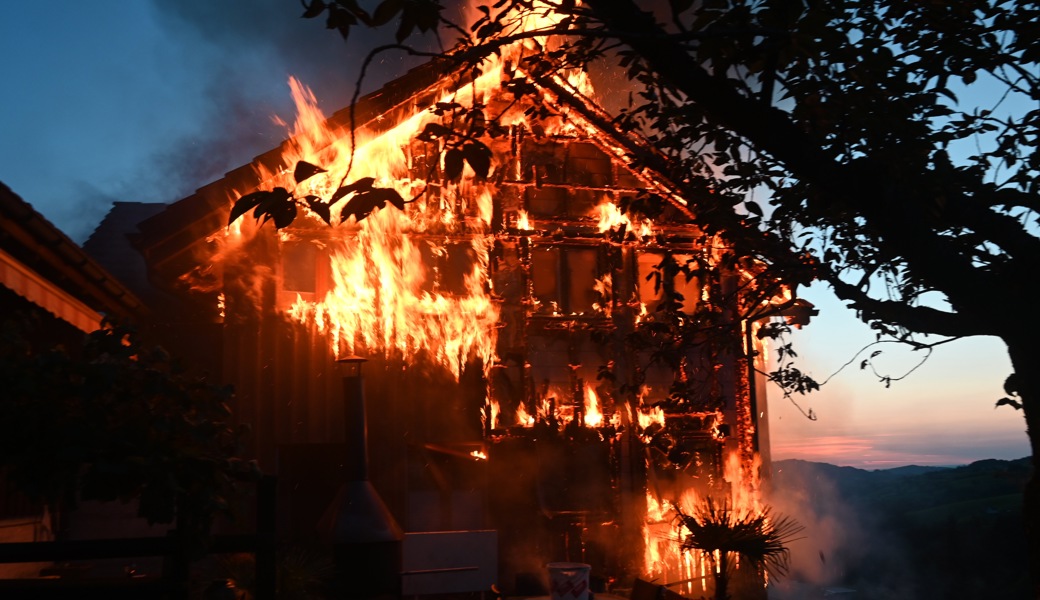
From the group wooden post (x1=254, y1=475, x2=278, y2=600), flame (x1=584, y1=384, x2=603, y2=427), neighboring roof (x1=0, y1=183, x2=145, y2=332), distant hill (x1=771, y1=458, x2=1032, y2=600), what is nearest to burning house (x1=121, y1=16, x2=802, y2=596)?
flame (x1=584, y1=384, x2=603, y2=427)

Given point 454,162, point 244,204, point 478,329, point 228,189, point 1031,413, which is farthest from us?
point 478,329

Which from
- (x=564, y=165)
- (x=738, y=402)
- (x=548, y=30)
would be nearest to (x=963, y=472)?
(x=738, y=402)

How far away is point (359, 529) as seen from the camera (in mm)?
9734

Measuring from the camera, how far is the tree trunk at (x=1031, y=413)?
532 centimetres

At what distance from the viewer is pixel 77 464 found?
3.87 m

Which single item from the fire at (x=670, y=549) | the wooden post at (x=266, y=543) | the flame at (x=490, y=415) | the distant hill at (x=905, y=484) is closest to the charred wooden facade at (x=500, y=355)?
the flame at (x=490, y=415)

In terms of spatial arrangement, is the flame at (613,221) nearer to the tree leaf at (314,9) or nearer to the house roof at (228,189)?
the house roof at (228,189)

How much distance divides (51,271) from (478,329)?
5605 mm

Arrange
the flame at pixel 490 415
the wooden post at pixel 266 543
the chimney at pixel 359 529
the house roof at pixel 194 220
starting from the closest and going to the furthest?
the wooden post at pixel 266 543 → the chimney at pixel 359 529 → the house roof at pixel 194 220 → the flame at pixel 490 415

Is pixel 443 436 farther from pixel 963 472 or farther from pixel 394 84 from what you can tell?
pixel 963 472

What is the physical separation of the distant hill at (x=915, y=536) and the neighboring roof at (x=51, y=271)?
570 inches

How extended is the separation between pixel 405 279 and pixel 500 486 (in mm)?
3038

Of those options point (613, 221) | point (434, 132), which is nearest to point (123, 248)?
point (613, 221)

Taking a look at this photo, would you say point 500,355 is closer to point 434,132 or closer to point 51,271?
point 51,271
